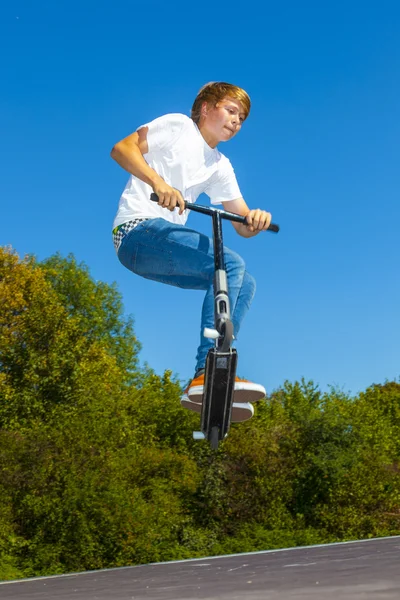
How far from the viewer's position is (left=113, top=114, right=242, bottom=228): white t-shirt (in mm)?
5137

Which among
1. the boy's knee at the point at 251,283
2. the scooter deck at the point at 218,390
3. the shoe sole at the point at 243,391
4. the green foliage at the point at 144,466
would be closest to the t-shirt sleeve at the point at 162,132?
the boy's knee at the point at 251,283

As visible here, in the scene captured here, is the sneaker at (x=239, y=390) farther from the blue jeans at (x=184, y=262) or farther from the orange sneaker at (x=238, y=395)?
the blue jeans at (x=184, y=262)

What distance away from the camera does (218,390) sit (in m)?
4.72

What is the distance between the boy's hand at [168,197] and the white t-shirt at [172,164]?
245 mm

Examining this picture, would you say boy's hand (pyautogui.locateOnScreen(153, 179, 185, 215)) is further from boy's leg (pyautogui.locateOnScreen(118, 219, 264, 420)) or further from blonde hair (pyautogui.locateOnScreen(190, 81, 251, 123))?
blonde hair (pyautogui.locateOnScreen(190, 81, 251, 123))

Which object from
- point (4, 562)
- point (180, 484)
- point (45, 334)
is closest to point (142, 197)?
point (4, 562)

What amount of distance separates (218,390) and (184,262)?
0.81 m

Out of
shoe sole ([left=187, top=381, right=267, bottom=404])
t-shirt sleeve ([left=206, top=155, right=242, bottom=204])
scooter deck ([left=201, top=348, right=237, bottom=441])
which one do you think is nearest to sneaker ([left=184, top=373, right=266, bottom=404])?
shoe sole ([left=187, top=381, right=267, bottom=404])

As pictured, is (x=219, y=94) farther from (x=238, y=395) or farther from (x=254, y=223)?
(x=238, y=395)

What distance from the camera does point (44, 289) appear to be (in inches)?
1513

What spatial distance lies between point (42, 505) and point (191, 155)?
25098 mm

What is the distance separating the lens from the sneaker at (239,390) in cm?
482

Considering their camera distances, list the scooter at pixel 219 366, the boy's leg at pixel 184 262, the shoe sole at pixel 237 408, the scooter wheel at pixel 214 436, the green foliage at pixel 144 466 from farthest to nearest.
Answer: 1. the green foliage at pixel 144 466
2. the shoe sole at pixel 237 408
3. the boy's leg at pixel 184 262
4. the scooter wheel at pixel 214 436
5. the scooter at pixel 219 366

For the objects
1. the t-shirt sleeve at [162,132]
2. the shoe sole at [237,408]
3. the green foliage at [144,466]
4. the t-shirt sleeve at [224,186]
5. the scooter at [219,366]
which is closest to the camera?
the scooter at [219,366]
